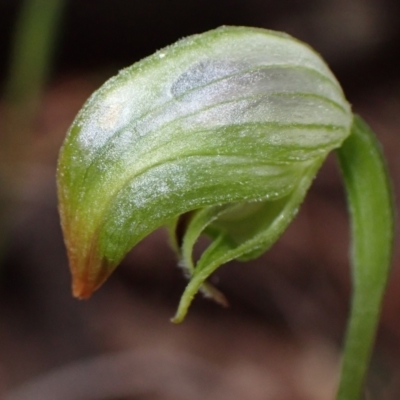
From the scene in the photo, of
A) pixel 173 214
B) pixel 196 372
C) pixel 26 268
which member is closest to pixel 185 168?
pixel 173 214

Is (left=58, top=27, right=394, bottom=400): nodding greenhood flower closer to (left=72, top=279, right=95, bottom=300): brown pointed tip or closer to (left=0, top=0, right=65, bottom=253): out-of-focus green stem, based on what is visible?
(left=72, top=279, right=95, bottom=300): brown pointed tip

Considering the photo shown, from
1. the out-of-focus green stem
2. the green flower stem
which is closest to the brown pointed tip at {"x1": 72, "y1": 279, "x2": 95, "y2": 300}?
the green flower stem

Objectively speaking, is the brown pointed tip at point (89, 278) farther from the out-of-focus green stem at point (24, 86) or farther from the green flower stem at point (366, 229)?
the out-of-focus green stem at point (24, 86)

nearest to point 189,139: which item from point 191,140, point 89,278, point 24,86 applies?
point 191,140

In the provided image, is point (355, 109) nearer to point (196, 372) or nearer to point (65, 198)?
point (196, 372)

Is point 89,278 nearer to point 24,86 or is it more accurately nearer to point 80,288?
point 80,288

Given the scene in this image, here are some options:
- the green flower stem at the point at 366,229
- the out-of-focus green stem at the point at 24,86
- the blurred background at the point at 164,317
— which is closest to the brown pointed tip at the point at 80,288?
the green flower stem at the point at 366,229

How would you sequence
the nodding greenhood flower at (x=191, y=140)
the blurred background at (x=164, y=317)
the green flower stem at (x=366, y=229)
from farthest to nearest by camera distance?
the blurred background at (x=164, y=317)
the green flower stem at (x=366, y=229)
the nodding greenhood flower at (x=191, y=140)

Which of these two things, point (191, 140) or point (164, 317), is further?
point (164, 317)
